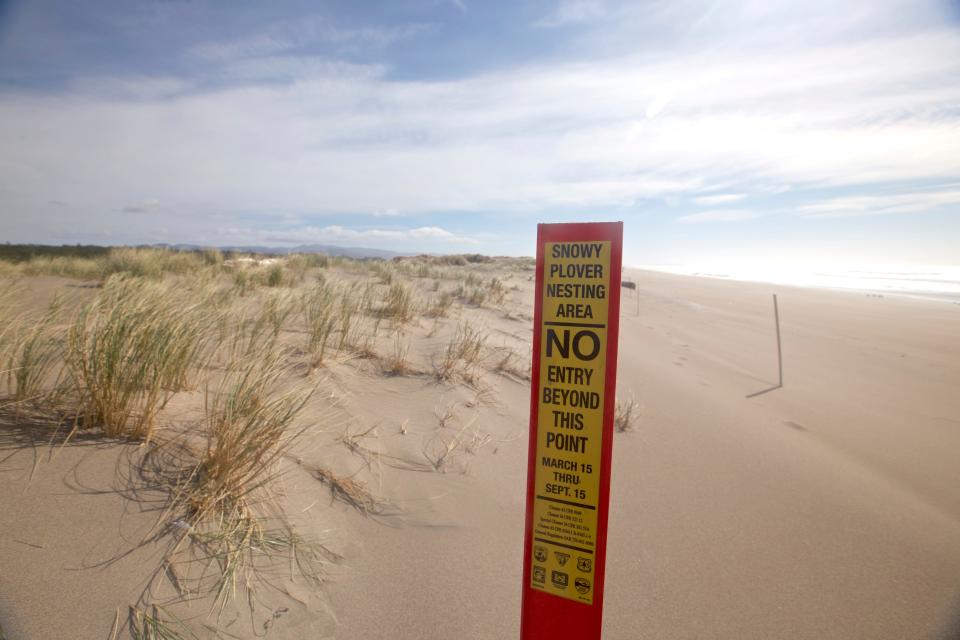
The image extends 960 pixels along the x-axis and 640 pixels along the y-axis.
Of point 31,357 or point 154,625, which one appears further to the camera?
point 31,357

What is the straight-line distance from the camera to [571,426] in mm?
1410

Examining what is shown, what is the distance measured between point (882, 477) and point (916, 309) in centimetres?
1811

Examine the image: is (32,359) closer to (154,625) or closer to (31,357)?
(31,357)

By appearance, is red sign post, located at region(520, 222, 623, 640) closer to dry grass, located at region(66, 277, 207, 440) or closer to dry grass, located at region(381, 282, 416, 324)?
dry grass, located at region(66, 277, 207, 440)

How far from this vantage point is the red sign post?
137 centimetres

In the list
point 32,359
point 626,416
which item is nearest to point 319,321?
point 32,359

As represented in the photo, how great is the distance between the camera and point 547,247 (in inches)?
56.5

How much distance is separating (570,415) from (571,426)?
0.03 meters

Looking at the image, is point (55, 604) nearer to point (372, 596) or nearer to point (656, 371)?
point (372, 596)

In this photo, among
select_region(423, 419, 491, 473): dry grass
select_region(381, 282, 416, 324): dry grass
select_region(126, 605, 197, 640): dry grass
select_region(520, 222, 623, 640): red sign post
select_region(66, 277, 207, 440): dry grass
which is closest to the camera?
select_region(520, 222, 623, 640): red sign post

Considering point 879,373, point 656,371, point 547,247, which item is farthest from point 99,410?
point 879,373

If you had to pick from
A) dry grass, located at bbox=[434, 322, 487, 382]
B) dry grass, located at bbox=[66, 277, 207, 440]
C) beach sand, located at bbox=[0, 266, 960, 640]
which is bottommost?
beach sand, located at bbox=[0, 266, 960, 640]

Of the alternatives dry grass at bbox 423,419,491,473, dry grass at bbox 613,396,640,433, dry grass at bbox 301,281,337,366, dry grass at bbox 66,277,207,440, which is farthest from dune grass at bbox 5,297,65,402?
dry grass at bbox 613,396,640,433

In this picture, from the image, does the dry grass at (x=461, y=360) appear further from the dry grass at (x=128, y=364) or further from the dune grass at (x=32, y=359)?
the dune grass at (x=32, y=359)
